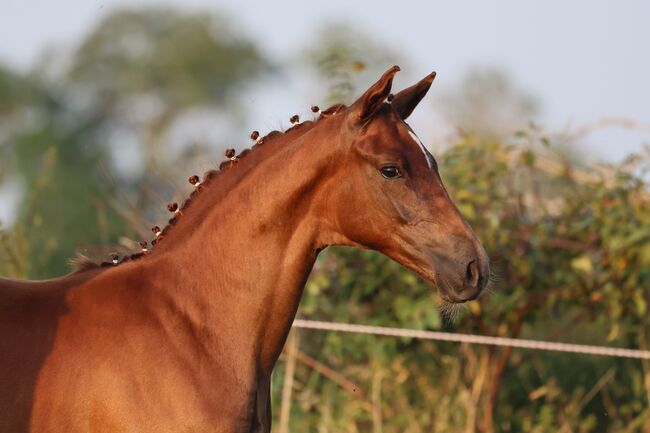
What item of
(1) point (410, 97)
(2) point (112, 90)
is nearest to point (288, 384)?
(1) point (410, 97)

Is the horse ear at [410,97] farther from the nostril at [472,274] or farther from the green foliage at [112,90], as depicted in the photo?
the green foliage at [112,90]

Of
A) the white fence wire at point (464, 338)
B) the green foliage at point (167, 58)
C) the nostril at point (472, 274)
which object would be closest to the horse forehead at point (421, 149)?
the nostril at point (472, 274)

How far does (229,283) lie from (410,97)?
3.36ft

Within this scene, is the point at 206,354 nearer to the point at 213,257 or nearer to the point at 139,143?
the point at 213,257

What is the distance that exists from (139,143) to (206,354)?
35633 mm

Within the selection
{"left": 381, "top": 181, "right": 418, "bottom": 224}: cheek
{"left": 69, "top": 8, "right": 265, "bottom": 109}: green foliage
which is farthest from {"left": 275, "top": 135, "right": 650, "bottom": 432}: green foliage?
{"left": 69, "top": 8, "right": 265, "bottom": 109}: green foliage

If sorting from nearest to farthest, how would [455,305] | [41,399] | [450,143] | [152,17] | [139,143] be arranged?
[41,399], [455,305], [450,143], [139,143], [152,17]

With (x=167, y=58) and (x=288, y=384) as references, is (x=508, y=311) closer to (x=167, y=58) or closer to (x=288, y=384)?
(x=288, y=384)

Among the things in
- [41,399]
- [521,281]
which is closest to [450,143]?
[521,281]

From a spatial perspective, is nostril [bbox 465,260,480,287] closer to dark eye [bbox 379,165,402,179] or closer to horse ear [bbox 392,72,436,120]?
dark eye [bbox 379,165,402,179]

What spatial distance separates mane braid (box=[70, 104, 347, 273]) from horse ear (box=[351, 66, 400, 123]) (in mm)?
245

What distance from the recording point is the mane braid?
429 cm

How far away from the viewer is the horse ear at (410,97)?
426cm

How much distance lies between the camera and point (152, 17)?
52938 millimetres
